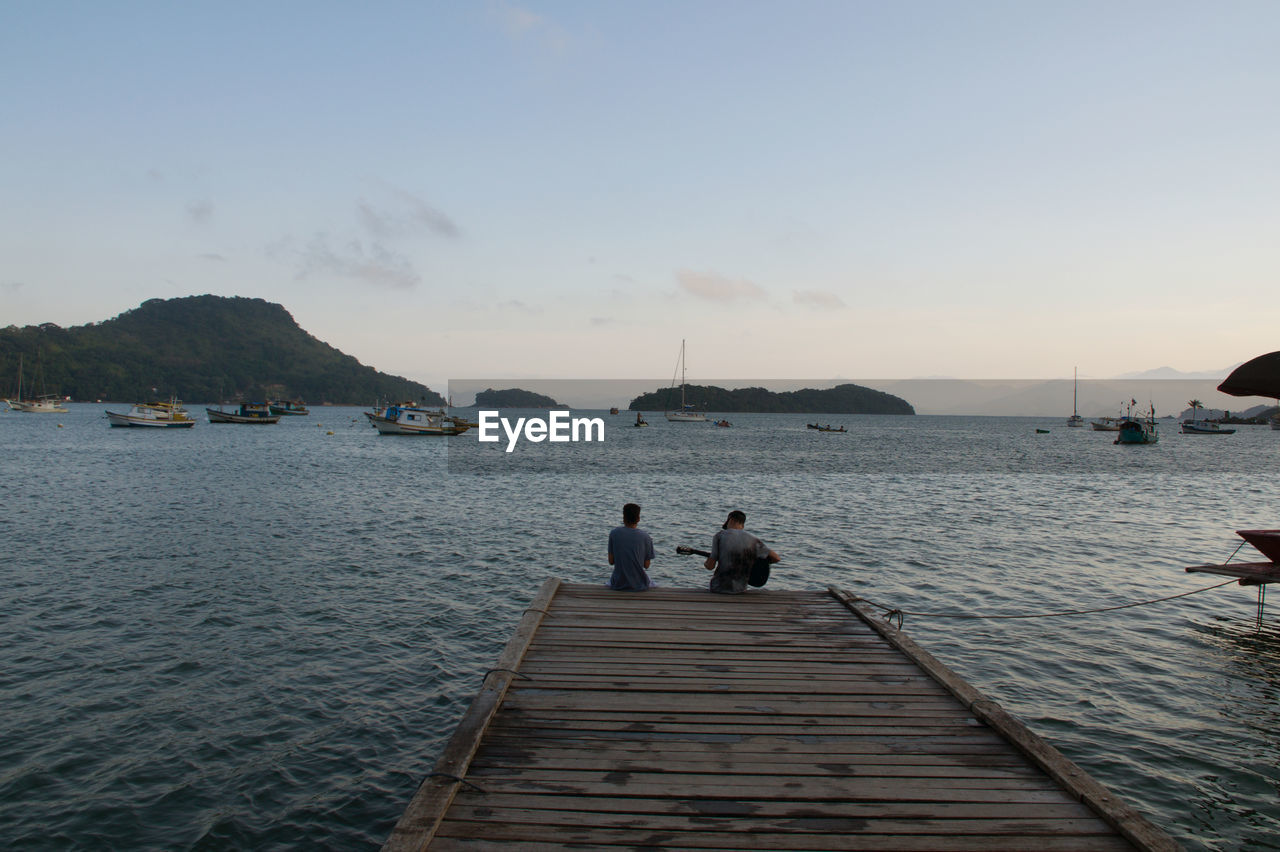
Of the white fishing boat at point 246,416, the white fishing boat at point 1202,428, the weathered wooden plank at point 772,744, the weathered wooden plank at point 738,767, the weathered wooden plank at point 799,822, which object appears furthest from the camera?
the white fishing boat at point 1202,428

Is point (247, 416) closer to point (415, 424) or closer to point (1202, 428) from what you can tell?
point (415, 424)

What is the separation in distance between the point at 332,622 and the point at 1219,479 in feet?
209

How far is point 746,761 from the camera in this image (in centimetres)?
583

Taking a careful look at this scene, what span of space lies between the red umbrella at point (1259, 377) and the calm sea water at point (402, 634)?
4869 mm

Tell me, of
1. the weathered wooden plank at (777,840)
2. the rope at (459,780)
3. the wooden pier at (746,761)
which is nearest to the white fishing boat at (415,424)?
the wooden pier at (746,761)

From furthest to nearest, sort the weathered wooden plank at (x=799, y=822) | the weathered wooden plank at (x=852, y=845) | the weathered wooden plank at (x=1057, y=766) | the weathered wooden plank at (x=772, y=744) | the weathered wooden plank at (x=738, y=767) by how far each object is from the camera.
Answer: the weathered wooden plank at (x=772, y=744)
the weathered wooden plank at (x=738, y=767)
the weathered wooden plank at (x=799, y=822)
the weathered wooden plank at (x=1057, y=766)
the weathered wooden plank at (x=852, y=845)

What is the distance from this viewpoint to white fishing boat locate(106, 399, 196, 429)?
110m

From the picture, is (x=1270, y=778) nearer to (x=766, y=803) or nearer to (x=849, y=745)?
(x=849, y=745)

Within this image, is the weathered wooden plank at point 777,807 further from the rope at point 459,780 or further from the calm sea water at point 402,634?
the calm sea water at point 402,634

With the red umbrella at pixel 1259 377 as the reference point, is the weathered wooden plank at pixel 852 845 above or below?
below

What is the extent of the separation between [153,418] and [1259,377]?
427 feet

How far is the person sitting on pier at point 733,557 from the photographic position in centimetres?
1168

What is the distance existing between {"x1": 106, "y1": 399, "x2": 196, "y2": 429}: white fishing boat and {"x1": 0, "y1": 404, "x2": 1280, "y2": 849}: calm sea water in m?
84.4

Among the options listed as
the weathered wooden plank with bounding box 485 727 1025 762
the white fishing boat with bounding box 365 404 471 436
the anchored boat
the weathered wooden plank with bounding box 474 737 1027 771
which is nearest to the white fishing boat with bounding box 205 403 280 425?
the anchored boat
